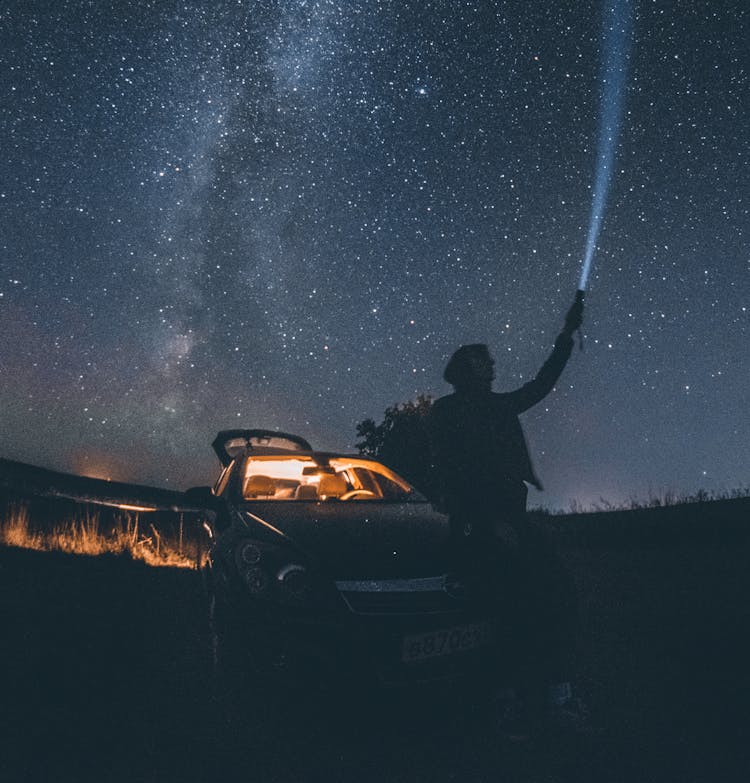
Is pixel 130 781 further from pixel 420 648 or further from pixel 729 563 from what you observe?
pixel 729 563

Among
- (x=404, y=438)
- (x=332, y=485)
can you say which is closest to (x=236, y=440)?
(x=332, y=485)

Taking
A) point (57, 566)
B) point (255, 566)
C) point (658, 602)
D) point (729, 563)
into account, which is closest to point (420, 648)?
point (255, 566)

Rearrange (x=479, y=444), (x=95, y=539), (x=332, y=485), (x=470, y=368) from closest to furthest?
1. (x=479, y=444)
2. (x=470, y=368)
3. (x=332, y=485)
4. (x=95, y=539)

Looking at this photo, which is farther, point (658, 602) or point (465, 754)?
point (658, 602)

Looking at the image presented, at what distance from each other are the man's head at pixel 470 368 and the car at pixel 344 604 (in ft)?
3.04

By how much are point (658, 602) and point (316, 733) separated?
156 inches

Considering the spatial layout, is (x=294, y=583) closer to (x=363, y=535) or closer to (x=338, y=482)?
(x=363, y=535)

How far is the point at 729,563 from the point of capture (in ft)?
19.0

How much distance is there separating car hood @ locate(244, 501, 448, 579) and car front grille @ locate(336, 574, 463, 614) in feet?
0.16

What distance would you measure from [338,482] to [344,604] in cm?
236

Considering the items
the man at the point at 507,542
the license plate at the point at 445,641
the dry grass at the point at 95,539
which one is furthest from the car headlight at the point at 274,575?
the dry grass at the point at 95,539

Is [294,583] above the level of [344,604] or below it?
above

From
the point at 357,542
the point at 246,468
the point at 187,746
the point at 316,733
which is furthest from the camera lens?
the point at 246,468

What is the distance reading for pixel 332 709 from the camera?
2402 millimetres
